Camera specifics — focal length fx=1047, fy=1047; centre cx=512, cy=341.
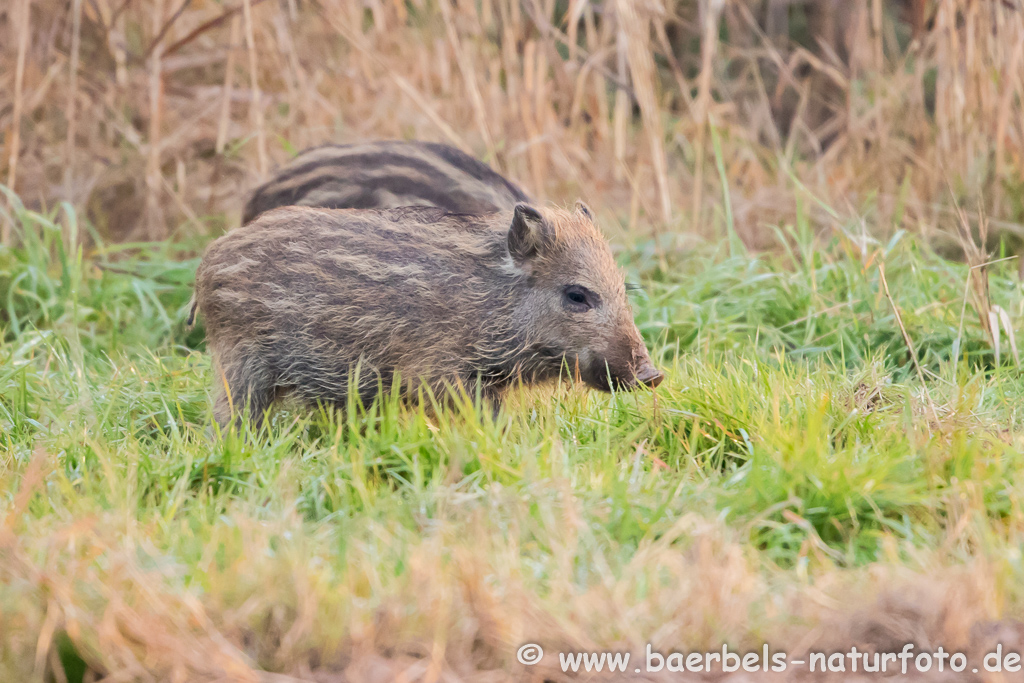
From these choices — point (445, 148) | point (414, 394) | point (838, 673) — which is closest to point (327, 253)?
point (414, 394)

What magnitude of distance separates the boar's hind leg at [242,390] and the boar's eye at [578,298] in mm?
1048

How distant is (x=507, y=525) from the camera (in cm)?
247

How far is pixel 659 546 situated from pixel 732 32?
271 inches

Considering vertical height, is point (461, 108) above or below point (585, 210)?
above

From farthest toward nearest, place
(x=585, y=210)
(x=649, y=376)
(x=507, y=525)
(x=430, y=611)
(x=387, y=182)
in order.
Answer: (x=387, y=182), (x=585, y=210), (x=649, y=376), (x=507, y=525), (x=430, y=611)

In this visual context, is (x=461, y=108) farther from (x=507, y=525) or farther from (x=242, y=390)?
(x=507, y=525)

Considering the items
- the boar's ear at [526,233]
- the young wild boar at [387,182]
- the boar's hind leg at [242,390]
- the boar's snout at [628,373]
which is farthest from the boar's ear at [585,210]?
the boar's hind leg at [242,390]

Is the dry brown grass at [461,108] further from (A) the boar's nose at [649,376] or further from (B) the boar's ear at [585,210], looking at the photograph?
(A) the boar's nose at [649,376]

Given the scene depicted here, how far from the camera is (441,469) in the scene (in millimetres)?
2779

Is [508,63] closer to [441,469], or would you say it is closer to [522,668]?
[441,469]

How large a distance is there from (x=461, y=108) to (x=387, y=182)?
5.32 feet

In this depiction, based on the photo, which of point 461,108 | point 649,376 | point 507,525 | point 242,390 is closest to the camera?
point 507,525

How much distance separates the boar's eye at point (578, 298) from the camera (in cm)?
356

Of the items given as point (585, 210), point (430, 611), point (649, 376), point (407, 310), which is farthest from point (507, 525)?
point (585, 210)
